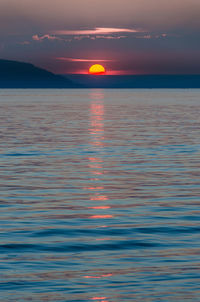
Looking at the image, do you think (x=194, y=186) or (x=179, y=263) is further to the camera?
(x=194, y=186)

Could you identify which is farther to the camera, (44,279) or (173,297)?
(44,279)

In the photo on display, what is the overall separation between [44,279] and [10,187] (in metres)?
11.7

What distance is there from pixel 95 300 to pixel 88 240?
443cm

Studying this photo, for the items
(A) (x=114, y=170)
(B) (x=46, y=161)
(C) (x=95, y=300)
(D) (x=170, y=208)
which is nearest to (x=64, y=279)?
(C) (x=95, y=300)

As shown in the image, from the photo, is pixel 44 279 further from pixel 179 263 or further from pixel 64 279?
pixel 179 263

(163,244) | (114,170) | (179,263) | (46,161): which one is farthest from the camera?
(46,161)

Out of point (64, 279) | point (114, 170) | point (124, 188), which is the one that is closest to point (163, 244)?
point (64, 279)

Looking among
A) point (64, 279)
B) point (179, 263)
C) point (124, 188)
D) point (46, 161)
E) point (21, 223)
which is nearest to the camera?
point (64, 279)

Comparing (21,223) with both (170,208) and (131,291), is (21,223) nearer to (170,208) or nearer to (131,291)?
(170,208)

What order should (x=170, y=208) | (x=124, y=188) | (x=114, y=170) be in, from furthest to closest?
(x=114, y=170) < (x=124, y=188) < (x=170, y=208)

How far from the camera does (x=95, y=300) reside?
37.1 feet

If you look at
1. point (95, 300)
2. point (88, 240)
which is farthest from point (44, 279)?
point (88, 240)

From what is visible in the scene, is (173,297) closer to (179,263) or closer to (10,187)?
(179,263)

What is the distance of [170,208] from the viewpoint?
65.0ft
